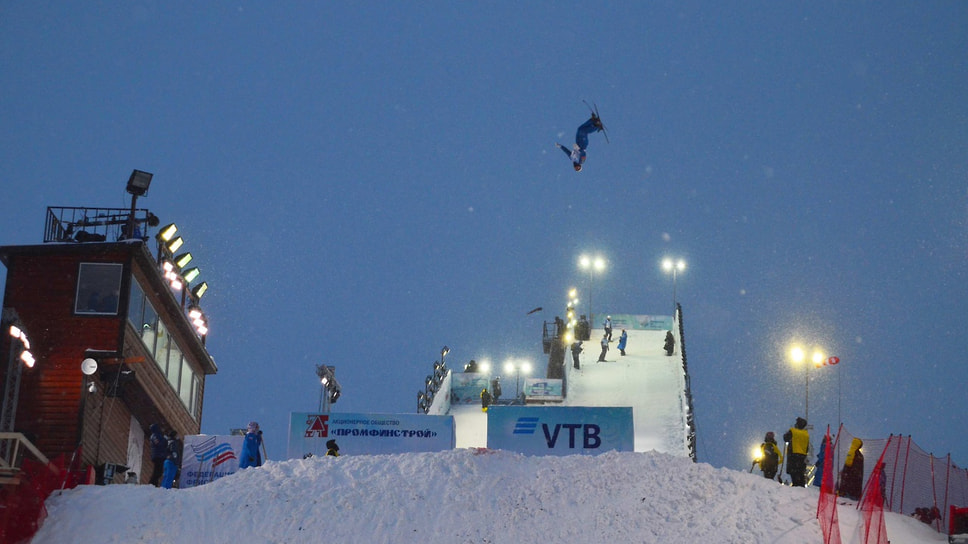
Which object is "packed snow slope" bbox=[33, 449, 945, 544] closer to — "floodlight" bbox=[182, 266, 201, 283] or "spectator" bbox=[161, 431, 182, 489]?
"spectator" bbox=[161, 431, 182, 489]

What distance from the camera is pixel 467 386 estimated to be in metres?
43.1

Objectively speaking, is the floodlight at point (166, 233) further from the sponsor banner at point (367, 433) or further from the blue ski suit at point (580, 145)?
the blue ski suit at point (580, 145)

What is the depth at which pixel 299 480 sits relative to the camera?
18.6 m

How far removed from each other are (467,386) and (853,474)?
84.2 feet

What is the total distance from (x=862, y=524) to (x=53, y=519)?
468 inches

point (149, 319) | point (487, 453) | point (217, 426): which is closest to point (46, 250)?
point (149, 319)

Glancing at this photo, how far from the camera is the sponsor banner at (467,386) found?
140 feet

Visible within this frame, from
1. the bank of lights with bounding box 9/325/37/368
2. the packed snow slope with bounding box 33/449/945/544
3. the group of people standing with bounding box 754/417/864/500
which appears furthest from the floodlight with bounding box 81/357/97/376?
the group of people standing with bounding box 754/417/864/500

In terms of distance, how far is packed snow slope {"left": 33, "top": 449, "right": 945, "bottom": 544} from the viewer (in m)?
16.8

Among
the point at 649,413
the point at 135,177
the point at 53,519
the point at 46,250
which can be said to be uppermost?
the point at 135,177

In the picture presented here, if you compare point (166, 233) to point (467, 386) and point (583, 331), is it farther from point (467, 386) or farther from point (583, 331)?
point (583, 331)

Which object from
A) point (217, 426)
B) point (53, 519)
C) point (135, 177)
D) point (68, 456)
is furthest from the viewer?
point (217, 426)

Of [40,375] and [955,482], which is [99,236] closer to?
[40,375]

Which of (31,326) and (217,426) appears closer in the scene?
(31,326)
